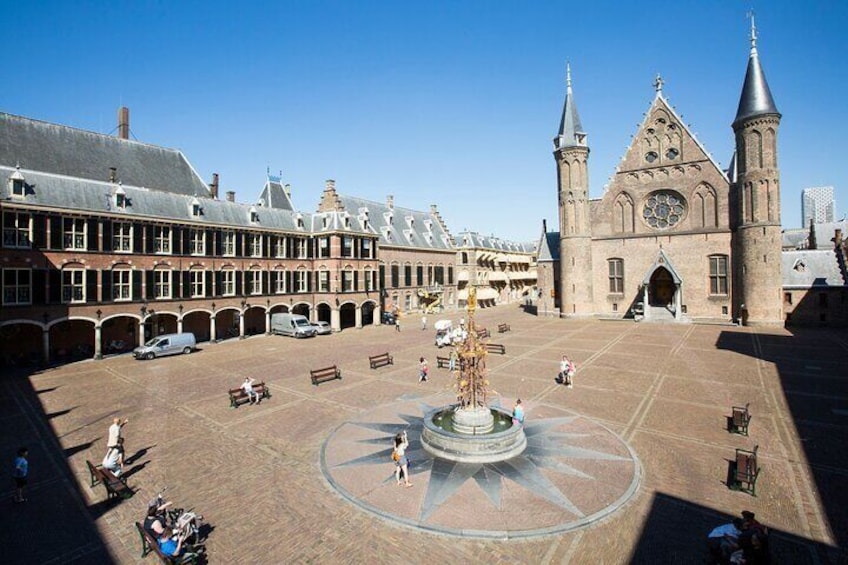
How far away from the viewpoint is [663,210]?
46.0 m

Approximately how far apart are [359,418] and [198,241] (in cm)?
2687

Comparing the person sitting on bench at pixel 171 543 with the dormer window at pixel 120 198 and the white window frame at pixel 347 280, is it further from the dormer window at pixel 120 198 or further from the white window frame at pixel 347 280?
the white window frame at pixel 347 280

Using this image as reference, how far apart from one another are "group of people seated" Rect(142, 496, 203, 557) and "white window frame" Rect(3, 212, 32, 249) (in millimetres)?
26955

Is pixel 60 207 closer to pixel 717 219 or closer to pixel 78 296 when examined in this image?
pixel 78 296

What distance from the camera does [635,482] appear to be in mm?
11086

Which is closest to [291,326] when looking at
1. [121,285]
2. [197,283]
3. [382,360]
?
[197,283]

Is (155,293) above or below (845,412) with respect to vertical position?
above

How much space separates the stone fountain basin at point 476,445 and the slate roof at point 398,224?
115 ft

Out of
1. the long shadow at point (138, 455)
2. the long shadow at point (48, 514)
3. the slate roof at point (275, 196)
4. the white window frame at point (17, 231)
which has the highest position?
the slate roof at point (275, 196)

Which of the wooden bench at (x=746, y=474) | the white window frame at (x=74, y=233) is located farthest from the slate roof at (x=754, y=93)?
the white window frame at (x=74, y=233)

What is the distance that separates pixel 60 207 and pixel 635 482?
1401 inches

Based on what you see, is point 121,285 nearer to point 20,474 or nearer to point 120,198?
point 120,198

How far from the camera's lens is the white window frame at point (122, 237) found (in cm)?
3075

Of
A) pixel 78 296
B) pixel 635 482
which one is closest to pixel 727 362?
pixel 635 482
